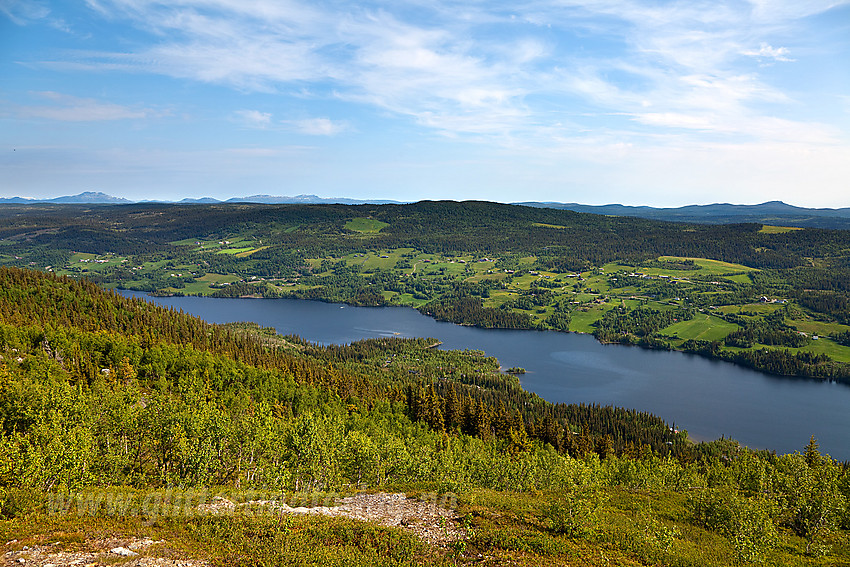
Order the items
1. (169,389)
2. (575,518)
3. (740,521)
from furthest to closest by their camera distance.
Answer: (169,389) → (740,521) → (575,518)

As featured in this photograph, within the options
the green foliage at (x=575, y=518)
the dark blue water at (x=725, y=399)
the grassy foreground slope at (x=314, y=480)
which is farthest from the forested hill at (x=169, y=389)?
the green foliage at (x=575, y=518)

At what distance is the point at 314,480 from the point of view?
4953 centimetres

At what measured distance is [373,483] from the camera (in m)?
55.4

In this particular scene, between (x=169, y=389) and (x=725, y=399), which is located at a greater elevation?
(x=169, y=389)

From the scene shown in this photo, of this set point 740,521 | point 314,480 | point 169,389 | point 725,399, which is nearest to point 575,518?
point 740,521

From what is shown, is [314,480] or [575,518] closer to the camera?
[575,518]

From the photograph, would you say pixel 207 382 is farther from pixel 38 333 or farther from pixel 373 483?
pixel 373 483

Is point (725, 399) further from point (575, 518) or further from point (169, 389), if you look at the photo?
point (169, 389)

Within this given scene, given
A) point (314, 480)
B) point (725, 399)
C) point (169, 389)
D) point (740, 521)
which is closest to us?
point (740, 521)

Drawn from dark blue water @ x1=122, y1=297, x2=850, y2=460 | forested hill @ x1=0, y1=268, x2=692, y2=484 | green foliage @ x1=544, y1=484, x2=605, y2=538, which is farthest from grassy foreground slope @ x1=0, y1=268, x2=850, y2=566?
dark blue water @ x1=122, y1=297, x2=850, y2=460

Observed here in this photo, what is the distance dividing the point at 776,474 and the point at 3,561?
245ft

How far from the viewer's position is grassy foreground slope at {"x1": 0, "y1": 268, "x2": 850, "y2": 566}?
2648cm

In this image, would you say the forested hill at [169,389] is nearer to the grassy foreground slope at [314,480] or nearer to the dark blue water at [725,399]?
the grassy foreground slope at [314,480]

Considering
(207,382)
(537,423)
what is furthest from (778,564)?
(207,382)
